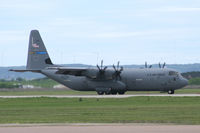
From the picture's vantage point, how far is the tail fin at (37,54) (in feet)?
218

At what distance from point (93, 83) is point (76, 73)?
7.68ft

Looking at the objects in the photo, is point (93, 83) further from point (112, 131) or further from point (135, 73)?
point (112, 131)

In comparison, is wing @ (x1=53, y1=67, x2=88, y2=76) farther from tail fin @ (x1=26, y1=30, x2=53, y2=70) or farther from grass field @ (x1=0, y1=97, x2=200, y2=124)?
grass field @ (x1=0, y1=97, x2=200, y2=124)

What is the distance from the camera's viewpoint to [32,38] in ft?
221

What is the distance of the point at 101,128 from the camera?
20.9m

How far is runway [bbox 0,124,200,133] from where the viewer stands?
19.8 metres

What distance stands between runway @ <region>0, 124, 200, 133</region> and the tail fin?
145ft

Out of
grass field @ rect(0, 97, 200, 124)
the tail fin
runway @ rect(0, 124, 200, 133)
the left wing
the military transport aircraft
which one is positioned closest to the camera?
runway @ rect(0, 124, 200, 133)

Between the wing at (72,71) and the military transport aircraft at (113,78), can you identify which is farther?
the military transport aircraft at (113,78)

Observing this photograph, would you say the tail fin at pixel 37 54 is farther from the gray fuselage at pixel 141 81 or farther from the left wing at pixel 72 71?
the left wing at pixel 72 71

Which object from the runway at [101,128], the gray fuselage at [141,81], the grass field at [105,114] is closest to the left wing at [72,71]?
the gray fuselage at [141,81]

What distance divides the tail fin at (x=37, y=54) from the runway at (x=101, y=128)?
4433 cm

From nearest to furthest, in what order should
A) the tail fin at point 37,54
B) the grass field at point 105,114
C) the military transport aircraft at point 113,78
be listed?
the grass field at point 105,114
the military transport aircraft at point 113,78
the tail fin at point 37,54

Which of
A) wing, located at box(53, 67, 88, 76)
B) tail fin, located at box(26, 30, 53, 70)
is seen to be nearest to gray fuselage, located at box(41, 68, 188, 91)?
wing, located at box(53, 67, 88, 76)
